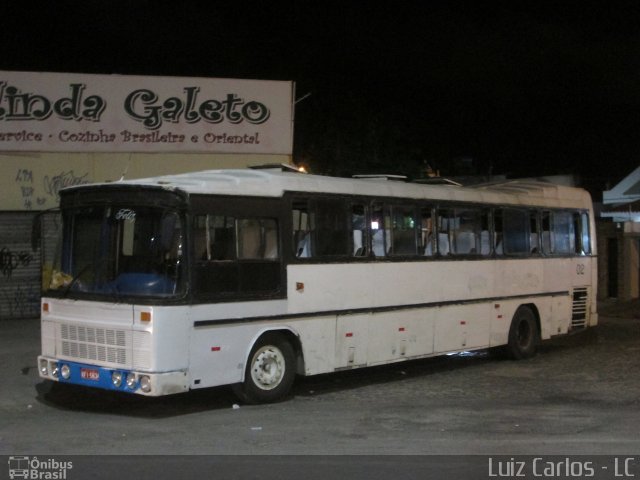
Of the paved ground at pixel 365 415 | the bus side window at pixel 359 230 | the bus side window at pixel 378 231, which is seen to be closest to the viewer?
the paved ground at pixel 365 415

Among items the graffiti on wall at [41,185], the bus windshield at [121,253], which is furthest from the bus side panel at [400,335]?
the graffiti on wall at [41,185]

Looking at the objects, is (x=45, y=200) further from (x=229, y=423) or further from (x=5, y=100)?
(x=229, y=423)

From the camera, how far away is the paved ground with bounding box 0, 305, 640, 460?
8641 mm

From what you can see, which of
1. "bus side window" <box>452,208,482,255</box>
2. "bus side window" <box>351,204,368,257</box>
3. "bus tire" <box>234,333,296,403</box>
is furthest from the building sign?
"bus tire" <box>234,333,296,403</box>

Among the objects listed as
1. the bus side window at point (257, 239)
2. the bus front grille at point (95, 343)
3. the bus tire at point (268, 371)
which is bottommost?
the bus tire at point (268, 371)

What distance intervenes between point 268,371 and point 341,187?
2.83 metres

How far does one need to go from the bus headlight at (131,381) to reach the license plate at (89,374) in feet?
1.69

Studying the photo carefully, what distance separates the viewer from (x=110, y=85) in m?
19.5

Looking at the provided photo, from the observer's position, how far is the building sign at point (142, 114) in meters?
18.9

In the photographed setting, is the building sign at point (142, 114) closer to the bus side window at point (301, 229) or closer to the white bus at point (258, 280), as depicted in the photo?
the white bus at point (258, 280)

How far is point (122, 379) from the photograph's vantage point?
9.66 metres

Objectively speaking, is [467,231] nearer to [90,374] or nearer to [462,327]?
[462,327]

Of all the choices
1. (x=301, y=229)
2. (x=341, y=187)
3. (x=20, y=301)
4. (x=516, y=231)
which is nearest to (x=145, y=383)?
(x=301, y=229)
